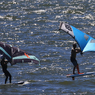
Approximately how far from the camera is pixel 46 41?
49625 millimetres

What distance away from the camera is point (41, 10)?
66.9m

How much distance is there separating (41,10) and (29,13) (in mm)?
2942

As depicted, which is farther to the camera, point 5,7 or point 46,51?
point 5,7

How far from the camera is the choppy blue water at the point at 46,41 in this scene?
32688 millimetres

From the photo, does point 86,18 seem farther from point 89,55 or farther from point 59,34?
point 89,55

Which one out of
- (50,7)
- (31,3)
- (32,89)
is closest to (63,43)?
(32,89)

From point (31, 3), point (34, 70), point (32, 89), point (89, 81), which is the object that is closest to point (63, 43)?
point (34, 70)

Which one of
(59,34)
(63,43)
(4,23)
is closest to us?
(63,43)

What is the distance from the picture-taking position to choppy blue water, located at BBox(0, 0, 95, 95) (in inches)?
1287

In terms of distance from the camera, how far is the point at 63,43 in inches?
1909

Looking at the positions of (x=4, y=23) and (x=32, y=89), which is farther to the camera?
(x=4, y=23)

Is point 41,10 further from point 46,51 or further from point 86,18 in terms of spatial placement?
point 46,51

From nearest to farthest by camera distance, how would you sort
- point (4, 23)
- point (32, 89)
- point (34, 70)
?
point (32, 89)
point (34, 70)
point (4, 23)

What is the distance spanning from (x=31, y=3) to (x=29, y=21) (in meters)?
14.7
